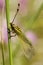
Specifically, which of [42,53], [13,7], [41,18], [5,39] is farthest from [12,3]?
[5,39]

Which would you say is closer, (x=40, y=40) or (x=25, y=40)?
(x=25, y=40)

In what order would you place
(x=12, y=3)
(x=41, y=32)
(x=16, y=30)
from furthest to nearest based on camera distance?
(x=41, y=32)
(x=12, y=3)
(x=16, y=30)

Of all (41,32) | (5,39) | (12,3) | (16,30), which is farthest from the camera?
(41,32)

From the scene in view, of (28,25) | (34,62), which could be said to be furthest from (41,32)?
(28,25)

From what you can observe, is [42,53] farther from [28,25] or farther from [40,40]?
[28,25]

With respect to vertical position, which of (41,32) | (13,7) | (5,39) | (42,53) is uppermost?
(5,39)

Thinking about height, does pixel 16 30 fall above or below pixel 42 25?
above
